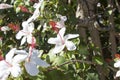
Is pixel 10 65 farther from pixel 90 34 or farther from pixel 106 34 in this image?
pixel 106 34

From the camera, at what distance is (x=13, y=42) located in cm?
275

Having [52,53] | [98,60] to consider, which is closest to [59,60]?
[52,53]

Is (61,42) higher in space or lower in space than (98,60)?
higher

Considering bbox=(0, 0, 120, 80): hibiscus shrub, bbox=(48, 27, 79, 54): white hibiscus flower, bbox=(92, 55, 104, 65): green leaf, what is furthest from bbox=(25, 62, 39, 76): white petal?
bbox=(92, 55, 104, 65): green leaf

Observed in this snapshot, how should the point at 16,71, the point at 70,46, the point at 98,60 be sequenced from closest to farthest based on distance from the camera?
the point at 16,71, the point at 70,46, the point at 98,60

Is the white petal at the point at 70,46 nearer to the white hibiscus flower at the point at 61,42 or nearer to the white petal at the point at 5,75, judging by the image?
the white hibiscus flower at the point at 61,42

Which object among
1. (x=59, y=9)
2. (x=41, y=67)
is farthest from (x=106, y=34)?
(x=41, y=67)

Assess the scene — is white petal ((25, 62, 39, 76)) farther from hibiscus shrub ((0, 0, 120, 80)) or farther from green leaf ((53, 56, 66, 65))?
green leaf ((53, 56, 66, 65))

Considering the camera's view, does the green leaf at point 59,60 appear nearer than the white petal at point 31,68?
No

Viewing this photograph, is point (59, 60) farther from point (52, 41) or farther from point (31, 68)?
point (31, 68)

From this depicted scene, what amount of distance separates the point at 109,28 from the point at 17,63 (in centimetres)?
116

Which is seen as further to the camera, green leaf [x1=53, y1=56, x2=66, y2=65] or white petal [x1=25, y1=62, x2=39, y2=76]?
green leaf [x1=53, y1=56, x2=66, y2=65]

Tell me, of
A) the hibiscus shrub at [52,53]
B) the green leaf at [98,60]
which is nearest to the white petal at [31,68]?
the hibiscus shrub at [52,53]

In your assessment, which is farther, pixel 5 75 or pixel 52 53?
pixel 52 53
